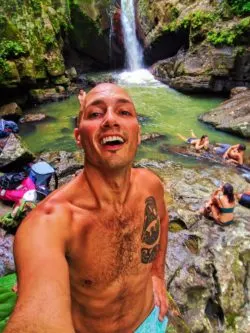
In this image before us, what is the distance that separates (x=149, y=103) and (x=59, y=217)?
14373mm

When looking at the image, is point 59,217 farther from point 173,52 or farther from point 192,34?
point 173,52

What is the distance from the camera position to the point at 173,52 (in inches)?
820

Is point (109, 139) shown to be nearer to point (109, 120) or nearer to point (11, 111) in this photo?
point (109, 120)

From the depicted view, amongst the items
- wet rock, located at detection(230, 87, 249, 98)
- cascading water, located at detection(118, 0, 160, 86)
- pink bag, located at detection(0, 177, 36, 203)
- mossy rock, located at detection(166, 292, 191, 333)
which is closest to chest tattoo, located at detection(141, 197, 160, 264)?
mossy rock, located at detection(166, 292, 191, 333)

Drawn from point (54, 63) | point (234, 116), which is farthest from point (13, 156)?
point (54, 63)

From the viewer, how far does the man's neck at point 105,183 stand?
5.45ft

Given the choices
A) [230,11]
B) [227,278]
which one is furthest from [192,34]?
[227,278]

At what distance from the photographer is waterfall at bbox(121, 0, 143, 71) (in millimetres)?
22141

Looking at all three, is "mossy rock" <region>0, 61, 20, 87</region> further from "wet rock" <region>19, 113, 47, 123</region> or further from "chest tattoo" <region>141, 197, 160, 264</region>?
"chest tattoo" <region>141, 197, 160, 264</region>

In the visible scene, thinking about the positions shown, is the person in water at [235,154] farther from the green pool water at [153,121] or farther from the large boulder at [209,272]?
the large boulder at [209,272]

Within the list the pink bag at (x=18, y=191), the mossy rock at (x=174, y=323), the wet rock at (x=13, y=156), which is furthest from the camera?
the wet rock at (x=13, y=156)

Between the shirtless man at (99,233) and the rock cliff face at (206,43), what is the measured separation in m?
15.5

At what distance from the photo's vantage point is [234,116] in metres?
12.1

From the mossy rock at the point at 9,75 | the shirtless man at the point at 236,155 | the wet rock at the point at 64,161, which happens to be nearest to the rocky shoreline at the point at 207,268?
the wet rock at the point at 64,161
